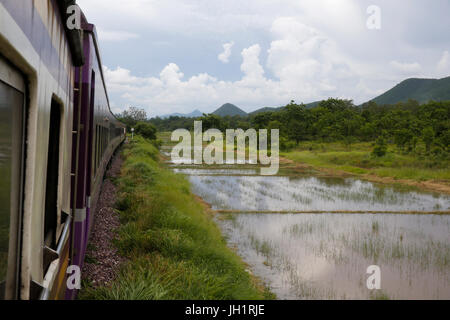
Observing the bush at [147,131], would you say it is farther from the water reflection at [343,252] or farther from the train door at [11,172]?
the train door at [11,172]

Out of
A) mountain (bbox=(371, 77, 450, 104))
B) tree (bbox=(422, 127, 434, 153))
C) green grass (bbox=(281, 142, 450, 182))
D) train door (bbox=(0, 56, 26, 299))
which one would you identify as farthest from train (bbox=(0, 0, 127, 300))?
mountain (bbox=(371, 77, 450, 104))

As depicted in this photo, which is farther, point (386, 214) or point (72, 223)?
point (386, 214)

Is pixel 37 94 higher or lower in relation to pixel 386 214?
higher

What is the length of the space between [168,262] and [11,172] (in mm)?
3576

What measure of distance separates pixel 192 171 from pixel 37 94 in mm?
20816

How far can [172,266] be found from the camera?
449 cm

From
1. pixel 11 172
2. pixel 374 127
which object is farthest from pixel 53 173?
pixel 374 127

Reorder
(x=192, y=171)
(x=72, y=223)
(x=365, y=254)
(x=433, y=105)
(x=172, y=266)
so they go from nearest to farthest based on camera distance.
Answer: (x=72, y=223) < (x=172, y=266) < (x=365, y=254) < (x=192, y=171) < (x=433, y=105)

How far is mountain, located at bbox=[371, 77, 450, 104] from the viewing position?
147m

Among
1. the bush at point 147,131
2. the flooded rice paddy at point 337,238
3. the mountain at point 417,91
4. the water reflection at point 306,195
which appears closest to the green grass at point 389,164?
the water reflection at point 306,195

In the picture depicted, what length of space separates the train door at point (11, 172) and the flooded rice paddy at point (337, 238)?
4877mm
